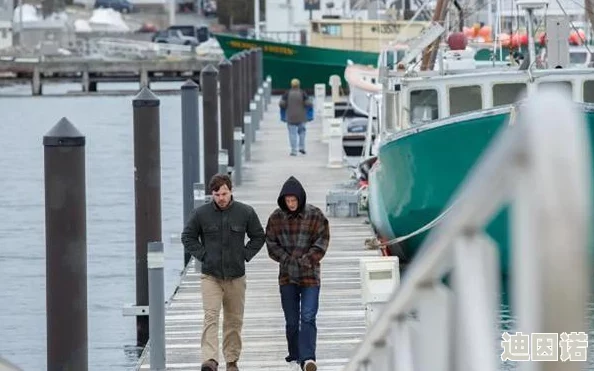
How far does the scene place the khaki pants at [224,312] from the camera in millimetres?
12031

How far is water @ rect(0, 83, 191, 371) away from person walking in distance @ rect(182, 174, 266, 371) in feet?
20.8

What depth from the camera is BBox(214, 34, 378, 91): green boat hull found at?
237 feet

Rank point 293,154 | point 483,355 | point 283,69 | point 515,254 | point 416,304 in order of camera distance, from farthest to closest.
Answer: point 283,69
point 293,154
point 416,304
point 483,355
point 515,254

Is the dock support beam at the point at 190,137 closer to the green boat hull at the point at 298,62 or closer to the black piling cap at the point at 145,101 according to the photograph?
the black piling cap at the point at 145,101

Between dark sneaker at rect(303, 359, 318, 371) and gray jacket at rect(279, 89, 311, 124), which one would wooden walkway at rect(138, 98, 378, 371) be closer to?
dark sneaker at rect(303, 359, 318, 371)

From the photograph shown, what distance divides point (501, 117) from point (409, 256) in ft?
9.41

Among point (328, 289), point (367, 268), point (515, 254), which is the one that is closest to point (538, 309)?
point (515, 254)

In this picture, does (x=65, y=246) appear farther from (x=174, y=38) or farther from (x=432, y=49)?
(x=174, y=38)

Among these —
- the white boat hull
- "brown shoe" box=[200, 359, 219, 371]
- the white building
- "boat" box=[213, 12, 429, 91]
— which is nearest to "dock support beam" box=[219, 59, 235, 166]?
the white boat hull

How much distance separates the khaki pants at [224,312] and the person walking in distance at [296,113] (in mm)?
23074

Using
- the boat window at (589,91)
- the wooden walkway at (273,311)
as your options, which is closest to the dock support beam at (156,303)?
the wooden walkway at (273,311)

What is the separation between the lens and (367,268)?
40.7 feet

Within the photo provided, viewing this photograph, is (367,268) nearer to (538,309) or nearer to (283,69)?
(538,309)

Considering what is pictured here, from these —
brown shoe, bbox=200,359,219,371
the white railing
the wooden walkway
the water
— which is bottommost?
the water
